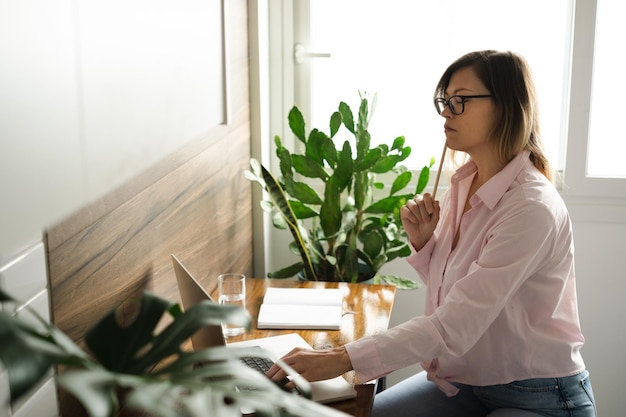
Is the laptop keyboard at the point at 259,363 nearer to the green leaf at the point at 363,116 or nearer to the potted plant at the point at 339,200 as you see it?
the potted plant at the point at 339,200

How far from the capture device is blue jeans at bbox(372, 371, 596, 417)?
182 cm

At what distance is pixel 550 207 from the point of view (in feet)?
5.92

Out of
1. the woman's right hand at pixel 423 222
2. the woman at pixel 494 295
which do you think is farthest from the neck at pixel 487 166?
the woman's right hand at pixel 423 222

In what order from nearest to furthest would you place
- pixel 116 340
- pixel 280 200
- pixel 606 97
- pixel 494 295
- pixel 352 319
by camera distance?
pixel 116 340 < pixel 494 295 < pixel 352 319 < pixel 280 200 < pixel 606 97

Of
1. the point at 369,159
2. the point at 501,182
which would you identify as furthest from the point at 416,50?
the point at 501,182

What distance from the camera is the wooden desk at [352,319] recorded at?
168 cm

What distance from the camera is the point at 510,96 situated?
1907 mm

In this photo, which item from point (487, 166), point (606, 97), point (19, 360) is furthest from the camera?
point (606, 97)

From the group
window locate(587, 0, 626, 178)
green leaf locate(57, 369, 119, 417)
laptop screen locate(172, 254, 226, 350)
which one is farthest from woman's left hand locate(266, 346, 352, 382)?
window locate(587, 0, 626, 178)

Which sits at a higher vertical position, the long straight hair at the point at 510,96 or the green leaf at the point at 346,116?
the long straight hair at the point at 510,96

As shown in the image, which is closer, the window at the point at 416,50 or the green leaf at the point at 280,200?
the green leaf at the point at 280,200

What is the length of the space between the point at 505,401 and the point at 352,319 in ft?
1.47

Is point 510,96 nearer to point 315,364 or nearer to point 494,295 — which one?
point 494,295

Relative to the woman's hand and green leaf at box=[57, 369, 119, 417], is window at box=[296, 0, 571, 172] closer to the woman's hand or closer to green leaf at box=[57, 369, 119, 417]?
the woman's hand
